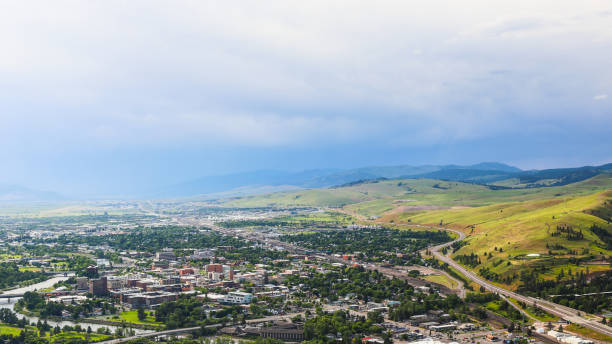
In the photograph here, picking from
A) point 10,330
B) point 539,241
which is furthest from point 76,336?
point 539,241

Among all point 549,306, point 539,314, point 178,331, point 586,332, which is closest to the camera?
point 586,332

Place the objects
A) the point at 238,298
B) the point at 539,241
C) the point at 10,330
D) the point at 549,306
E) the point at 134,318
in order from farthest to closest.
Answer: the point at 539,241
the point at 238,298
the point at 549,306
the point at 134,318
the point at 10,330

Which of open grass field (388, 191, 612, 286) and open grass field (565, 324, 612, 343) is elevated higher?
open grass field (388, 191, 612, 286)

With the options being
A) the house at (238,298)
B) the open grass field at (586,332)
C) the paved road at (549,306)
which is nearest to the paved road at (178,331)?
the house at (238,298)

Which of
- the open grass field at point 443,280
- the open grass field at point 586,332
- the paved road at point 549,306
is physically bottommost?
the open grass field at point 586,332

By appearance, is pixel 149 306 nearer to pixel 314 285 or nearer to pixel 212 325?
pixel 212 325

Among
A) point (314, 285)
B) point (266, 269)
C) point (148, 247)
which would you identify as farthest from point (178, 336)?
point (148, 247)

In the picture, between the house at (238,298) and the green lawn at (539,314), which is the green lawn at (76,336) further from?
the green lawn at (539,314)

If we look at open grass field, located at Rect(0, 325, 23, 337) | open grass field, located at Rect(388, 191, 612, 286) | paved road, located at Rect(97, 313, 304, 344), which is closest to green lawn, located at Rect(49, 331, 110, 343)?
paved road, located at Rect(97, 313, 304, 344)

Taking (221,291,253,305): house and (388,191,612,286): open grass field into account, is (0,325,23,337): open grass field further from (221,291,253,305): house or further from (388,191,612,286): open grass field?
(388,191,612,286): open grass field

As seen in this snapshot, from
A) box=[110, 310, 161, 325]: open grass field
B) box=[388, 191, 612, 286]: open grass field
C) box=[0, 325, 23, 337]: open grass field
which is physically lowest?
box=[110, 310, 161, 325]: open grass field

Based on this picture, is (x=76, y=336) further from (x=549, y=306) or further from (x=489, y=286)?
(x=489, y=286)
